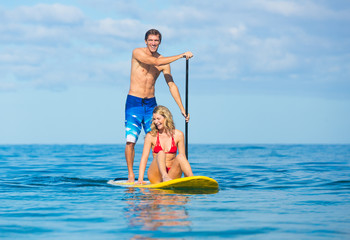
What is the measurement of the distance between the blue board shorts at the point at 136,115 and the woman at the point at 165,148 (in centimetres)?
104

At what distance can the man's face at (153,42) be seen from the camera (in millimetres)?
9602

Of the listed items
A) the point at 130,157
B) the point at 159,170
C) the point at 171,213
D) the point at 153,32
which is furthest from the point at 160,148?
the point at 171,213

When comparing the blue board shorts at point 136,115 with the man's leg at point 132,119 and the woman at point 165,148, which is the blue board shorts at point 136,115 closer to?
the man's leg at point 132,119

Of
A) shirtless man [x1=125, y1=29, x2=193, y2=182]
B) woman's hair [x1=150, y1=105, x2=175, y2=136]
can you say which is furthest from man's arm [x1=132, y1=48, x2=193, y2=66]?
woman's hair [x1=150, y1=105, x2=175, y2=136]

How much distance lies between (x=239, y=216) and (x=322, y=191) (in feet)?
11.4

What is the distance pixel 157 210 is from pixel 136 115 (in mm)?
3725

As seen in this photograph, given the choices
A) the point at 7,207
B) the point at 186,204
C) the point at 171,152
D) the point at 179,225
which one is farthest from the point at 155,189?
the point at 179,225

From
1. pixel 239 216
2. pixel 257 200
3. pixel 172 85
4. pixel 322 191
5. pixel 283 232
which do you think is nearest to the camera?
pixel 283 232

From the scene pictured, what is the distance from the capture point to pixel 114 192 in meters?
8.83

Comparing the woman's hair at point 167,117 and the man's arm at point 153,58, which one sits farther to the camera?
the man's arm at point 153,58

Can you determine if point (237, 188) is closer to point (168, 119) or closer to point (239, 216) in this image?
point (168, 119)

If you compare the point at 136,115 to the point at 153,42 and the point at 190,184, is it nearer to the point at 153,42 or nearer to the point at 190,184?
the point at 153,42

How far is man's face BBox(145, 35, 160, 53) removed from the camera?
9.60m

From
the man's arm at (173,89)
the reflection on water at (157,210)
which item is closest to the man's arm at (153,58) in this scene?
the man's arm at (173,89)
